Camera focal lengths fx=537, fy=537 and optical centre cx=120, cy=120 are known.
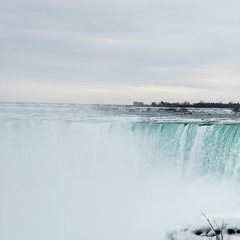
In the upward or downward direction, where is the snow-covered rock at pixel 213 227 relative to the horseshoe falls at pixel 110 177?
upward

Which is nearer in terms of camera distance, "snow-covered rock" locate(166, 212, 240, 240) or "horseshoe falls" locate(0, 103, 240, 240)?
"snow-covered rock" locate(166, 212, 240, 240)

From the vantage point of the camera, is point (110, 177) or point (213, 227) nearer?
point (213, 227)

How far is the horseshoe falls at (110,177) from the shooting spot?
17.3 m

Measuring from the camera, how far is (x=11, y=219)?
18094 mm

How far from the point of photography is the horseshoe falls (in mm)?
17312

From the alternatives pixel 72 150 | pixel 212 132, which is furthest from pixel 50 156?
pixel 212 132

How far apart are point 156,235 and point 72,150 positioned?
6941 mm

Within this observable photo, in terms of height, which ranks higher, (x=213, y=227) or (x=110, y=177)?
(x=213, y=227)

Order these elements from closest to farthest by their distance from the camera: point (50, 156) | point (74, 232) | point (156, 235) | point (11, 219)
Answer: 1. point (156, 235)
2. point (74, 232)
3. point (11, 219)
4. point (50, 156)

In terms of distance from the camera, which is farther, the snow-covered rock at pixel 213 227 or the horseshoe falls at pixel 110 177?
the horseshoe falls at pixel 110 177

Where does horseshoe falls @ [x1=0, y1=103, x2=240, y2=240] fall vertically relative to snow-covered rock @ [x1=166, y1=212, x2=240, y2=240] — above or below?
below

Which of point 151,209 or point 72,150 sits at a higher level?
point 72,150

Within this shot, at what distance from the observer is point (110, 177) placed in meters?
20.9

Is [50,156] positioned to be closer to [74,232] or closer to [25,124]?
[25,124]
